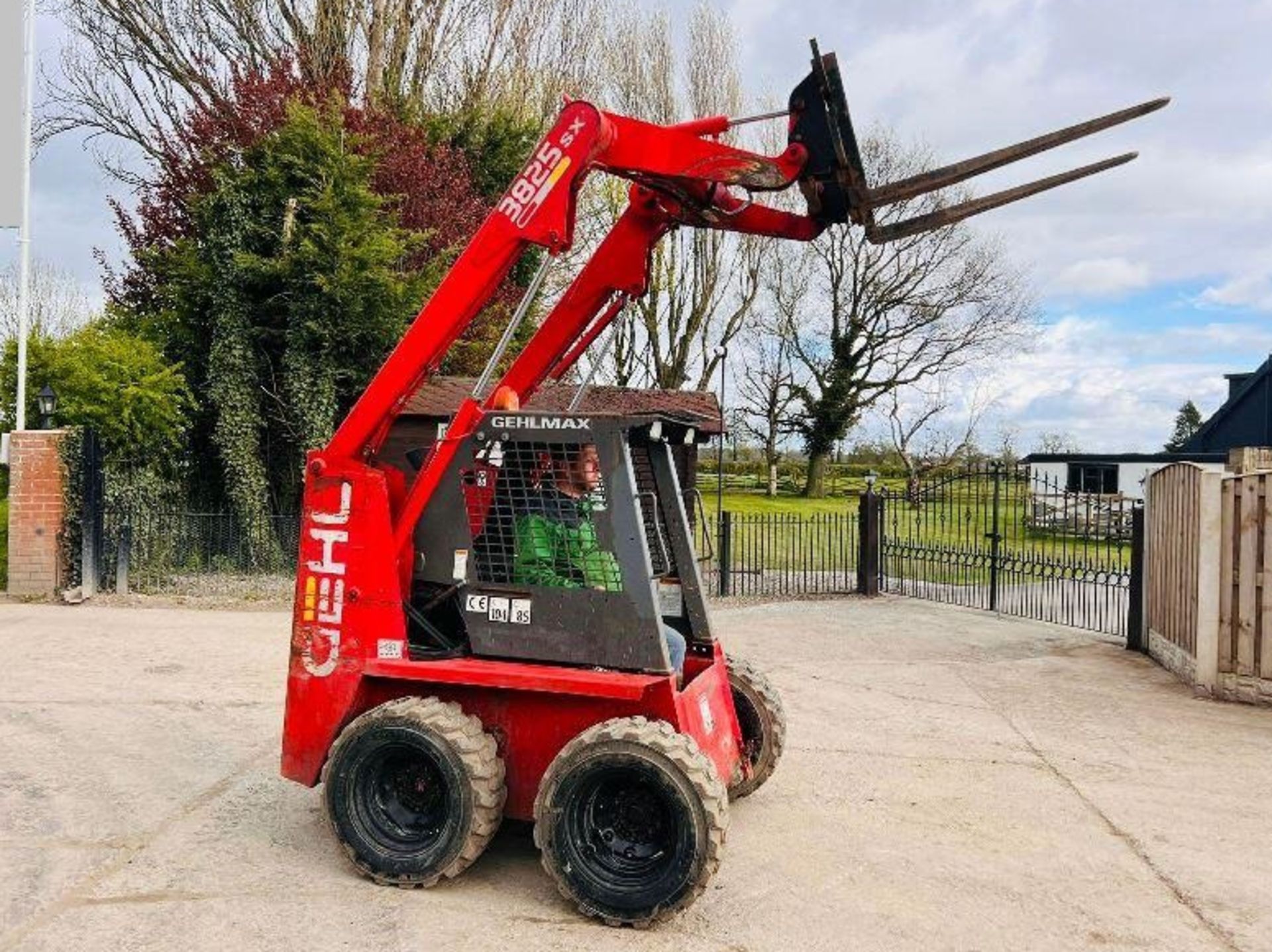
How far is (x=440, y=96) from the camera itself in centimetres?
2214

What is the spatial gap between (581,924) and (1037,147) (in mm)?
3790

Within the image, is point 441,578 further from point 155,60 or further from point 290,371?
point 155,60

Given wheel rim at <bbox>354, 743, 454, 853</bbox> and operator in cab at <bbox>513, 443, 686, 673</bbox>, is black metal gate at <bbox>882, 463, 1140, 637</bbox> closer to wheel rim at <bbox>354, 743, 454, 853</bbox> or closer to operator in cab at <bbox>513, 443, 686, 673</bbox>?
operator in cab at <bbox>513, 443, 686, 673</bbox>

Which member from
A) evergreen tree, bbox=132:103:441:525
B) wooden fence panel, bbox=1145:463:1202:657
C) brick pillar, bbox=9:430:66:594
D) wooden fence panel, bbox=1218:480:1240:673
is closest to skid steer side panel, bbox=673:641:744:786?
wooden fence panel, bbox=1218:480:1240:673

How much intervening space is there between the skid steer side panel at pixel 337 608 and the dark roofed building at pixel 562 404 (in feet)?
21.2

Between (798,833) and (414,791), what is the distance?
195 cm

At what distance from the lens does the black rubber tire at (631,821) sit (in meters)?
4.00

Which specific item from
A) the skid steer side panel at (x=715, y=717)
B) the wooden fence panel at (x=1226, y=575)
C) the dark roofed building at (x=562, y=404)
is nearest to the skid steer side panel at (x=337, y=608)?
the skid steer side panel at (x=715, y=717)

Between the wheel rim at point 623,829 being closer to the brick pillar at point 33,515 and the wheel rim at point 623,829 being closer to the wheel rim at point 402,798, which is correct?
the wheel rim at point 402,798

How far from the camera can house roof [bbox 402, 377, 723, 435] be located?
13.9 metres

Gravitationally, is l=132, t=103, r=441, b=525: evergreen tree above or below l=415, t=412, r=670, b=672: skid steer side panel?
above

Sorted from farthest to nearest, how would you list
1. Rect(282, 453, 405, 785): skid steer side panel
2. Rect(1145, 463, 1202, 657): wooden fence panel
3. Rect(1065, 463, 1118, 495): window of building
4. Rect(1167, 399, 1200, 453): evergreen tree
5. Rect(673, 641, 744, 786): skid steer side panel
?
Rect(1167, 399, 1200, 453): evergreen tree
Rect(1065, 463, 1118, 495): window of building
Rect(1145, 463, 1202, 657): wooden fence panel
Rect(282, 453, 405, 785): skid steer side panel
Rect(673, 641, 744, 786): skid steer side panel

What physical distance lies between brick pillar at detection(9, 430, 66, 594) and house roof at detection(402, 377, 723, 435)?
4484mm

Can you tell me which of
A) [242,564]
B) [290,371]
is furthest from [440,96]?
[242,564]
